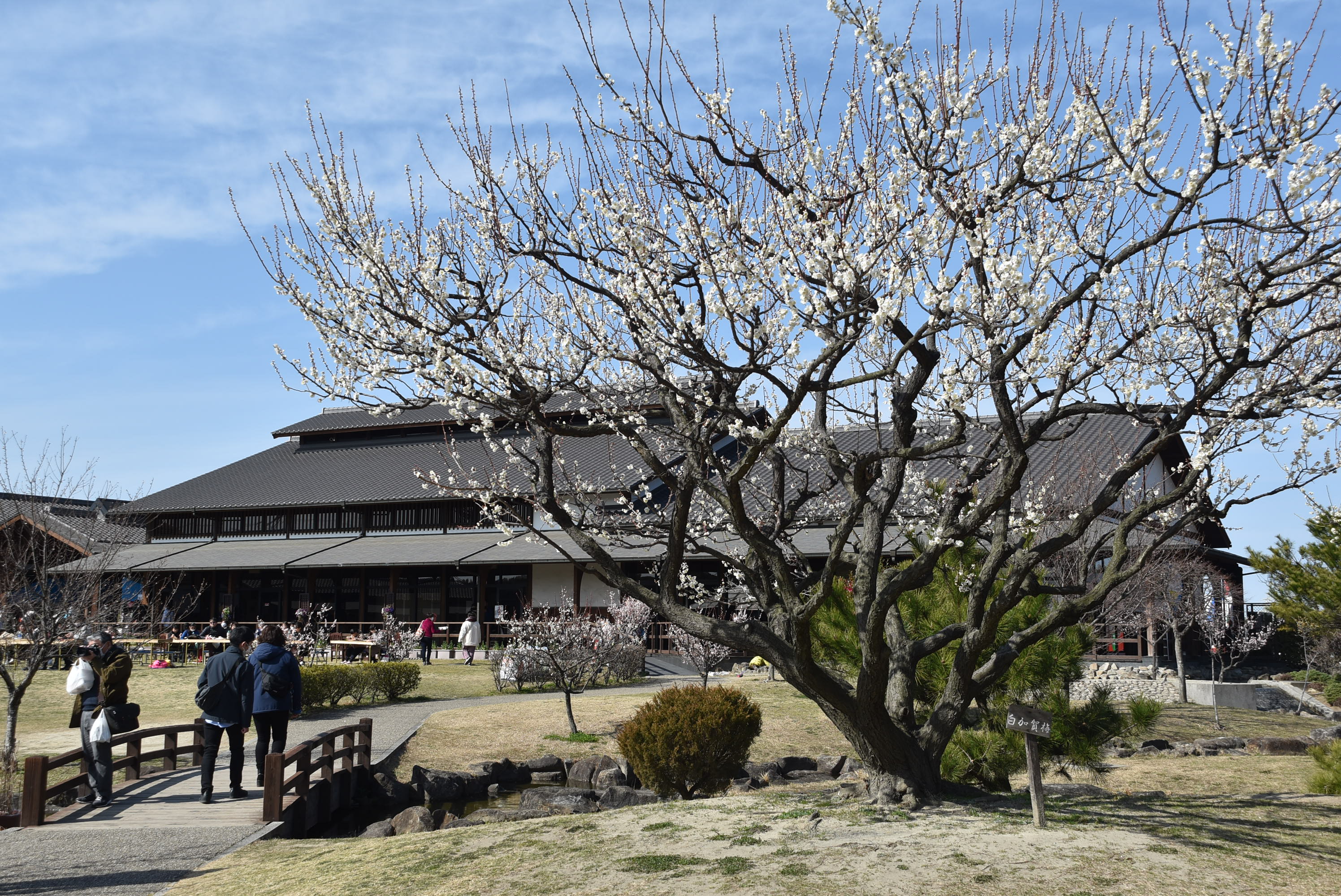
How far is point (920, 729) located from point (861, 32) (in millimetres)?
5586

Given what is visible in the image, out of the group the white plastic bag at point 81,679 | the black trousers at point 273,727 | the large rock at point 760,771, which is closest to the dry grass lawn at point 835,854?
the black trousers at point 273,727

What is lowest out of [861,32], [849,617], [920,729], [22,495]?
[920,729]

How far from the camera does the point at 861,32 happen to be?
6312 millimetres

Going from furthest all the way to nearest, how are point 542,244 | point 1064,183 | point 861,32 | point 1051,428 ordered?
point 1051,428 → point 542,244 → point 1064,183 → point 861,32

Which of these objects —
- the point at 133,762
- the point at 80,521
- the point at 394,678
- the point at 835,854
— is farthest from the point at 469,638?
the point at 80,521

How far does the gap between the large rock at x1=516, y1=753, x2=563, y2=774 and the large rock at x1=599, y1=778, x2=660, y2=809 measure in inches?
120

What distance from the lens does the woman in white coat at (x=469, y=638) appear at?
2727 cm

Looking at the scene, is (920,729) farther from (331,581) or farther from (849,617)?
(331,581)

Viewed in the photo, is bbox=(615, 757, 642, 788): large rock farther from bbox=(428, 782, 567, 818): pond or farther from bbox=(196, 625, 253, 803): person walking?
bbox=(196, 625, 253, 803): person walking

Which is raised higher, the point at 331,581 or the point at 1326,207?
the point at 1326,207

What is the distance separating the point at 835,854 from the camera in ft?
22.3

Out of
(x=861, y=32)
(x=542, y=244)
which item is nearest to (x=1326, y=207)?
(x=861, y=32)

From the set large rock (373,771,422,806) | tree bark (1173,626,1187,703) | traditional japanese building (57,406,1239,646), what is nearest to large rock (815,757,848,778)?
large rock (373,771,422,806)

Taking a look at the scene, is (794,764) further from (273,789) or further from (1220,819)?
(273,789)
